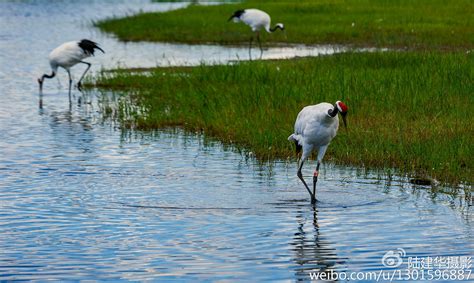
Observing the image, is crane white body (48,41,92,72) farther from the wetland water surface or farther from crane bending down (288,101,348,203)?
crane bending down (288,101,348,203)

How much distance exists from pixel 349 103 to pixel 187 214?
6.01m

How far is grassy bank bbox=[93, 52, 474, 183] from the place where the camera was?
1264 cm

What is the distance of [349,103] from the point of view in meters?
15.6

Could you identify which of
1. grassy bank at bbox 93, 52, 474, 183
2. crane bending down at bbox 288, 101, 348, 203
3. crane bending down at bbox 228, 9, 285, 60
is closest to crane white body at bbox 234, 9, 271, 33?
crane bending down at bbox 228, 9, 285, 60

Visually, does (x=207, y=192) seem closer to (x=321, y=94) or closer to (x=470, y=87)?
(x=321, y=94)

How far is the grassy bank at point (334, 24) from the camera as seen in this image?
1111 inches

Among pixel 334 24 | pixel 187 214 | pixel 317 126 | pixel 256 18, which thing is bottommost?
pixel 187 214

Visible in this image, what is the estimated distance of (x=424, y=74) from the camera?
17.8 m

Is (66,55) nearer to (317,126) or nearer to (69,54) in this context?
(69,54)

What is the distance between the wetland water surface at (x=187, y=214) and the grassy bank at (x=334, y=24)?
13.8 m

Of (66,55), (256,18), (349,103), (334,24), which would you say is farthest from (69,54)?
(334,24)

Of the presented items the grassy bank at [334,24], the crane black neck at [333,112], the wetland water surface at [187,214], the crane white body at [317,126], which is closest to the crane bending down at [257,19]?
the grassy bank at [334,24]

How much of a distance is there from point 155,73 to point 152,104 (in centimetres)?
383

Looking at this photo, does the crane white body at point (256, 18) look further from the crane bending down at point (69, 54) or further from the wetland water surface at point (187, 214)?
the wetland water surface at point (187, 214)
